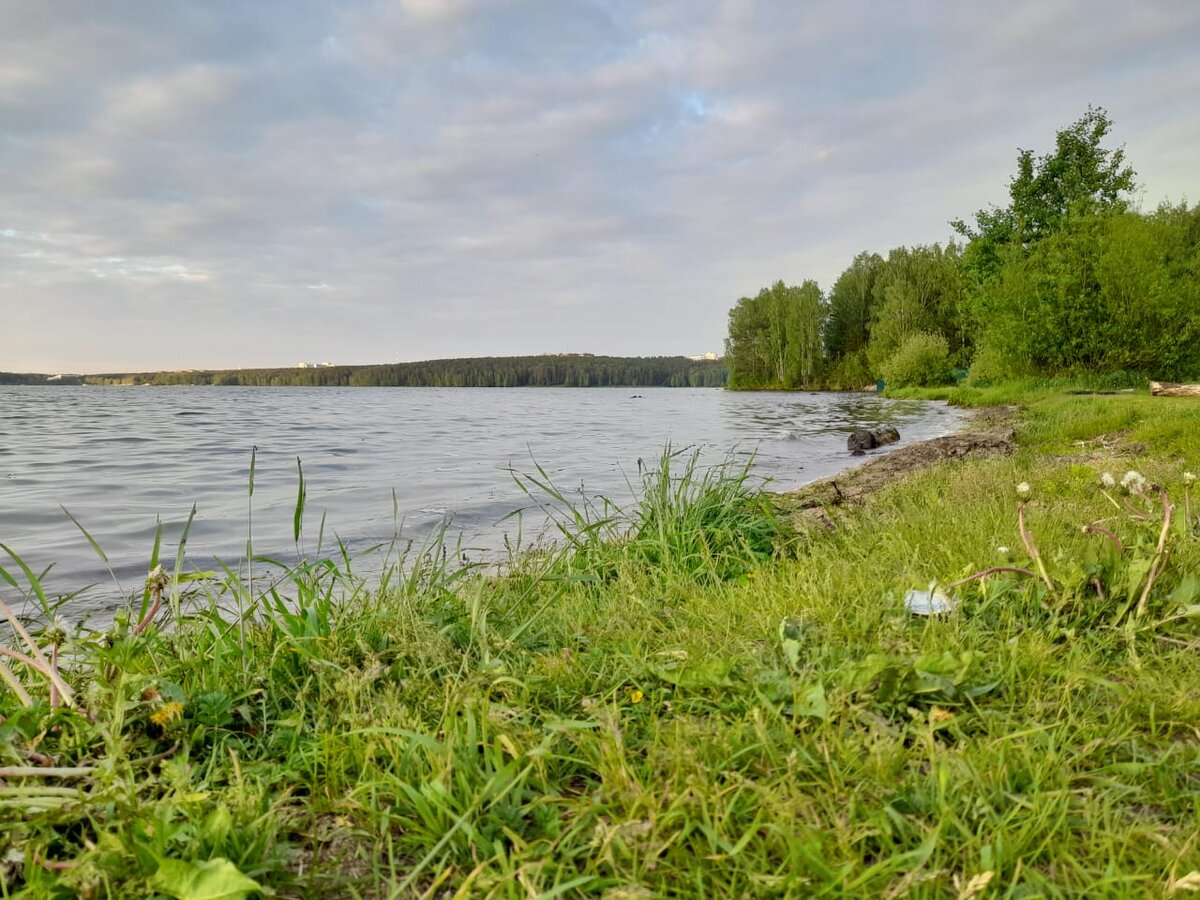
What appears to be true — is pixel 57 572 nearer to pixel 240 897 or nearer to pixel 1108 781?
pixel 240 897

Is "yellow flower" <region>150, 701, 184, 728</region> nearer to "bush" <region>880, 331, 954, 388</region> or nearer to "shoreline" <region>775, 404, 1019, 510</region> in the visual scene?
"shoreline" <region>775, 404, 1019, 510</region>

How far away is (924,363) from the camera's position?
51031mm

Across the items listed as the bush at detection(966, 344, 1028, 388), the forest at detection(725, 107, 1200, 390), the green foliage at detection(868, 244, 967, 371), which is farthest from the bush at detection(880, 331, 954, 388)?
the bush at detection(966, 344, 1028, 388)

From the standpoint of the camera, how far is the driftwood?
17.7 metres

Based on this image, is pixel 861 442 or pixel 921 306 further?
pixel 921 306

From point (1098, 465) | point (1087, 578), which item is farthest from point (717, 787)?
point (1098, 465)

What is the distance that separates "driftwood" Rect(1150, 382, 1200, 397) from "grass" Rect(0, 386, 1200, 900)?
19.6 meters

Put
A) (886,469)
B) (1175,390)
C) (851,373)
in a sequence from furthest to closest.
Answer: (851,373), (1175,390), (886,469)

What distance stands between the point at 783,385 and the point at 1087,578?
78.3 m

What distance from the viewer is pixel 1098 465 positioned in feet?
23.2

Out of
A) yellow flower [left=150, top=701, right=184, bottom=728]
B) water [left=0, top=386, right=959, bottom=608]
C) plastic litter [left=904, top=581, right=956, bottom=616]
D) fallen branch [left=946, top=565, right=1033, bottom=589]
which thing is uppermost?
fallen branch [left=946, top=565, right=1033, bottom=589]

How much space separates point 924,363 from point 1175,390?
111 ft

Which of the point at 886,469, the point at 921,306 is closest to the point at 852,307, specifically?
the point at 921,306

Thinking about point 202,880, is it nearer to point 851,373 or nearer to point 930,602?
point 930,602
